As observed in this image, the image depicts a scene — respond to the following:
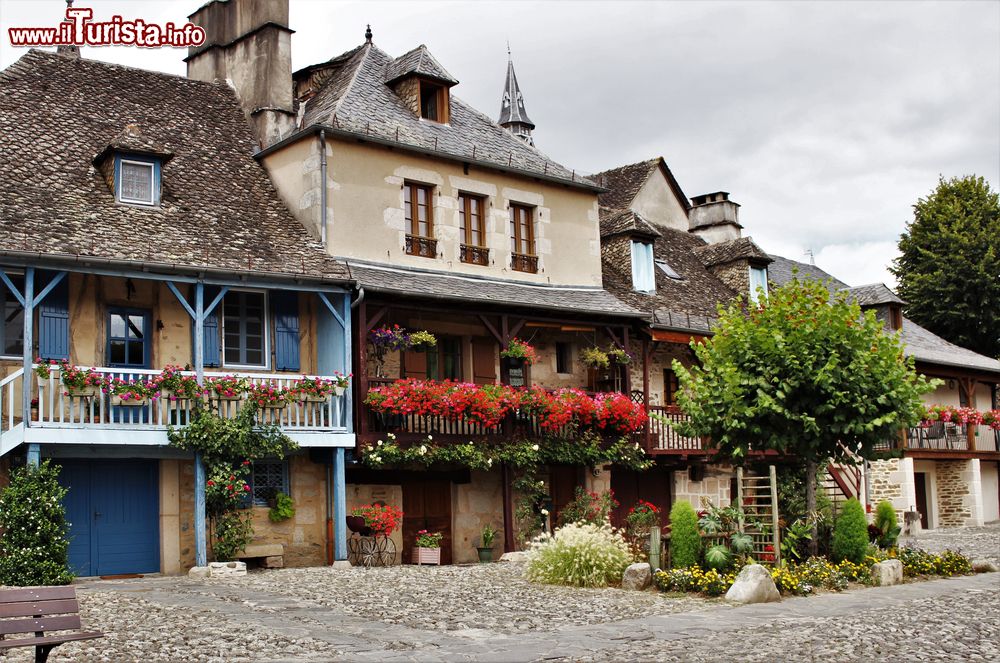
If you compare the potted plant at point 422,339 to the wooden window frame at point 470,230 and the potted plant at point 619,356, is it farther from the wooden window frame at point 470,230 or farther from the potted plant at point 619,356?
the potted plant at point 619,356

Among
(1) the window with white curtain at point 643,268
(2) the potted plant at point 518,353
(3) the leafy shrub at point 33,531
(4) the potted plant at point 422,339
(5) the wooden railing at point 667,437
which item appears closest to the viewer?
(3) the leafy shrub at point 33,531

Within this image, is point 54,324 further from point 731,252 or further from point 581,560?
point 731,252

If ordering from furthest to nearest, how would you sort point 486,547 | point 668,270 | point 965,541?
point 668,270
point 965,541
point 486,547

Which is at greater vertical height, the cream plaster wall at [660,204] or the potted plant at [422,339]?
the cream plaster wall at [660,204]

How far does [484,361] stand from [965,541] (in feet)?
35.9

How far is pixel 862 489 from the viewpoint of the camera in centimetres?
2972

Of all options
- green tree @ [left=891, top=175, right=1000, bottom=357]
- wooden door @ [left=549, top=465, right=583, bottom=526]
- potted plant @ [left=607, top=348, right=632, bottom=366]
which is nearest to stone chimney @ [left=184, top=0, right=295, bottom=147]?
potted plant @ [left=607, top=348, right=632, bottom=366]

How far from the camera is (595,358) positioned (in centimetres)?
2247

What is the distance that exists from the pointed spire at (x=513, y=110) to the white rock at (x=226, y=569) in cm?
3712

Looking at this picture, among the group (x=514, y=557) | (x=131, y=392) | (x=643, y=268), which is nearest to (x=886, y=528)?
(x=514, y=557)

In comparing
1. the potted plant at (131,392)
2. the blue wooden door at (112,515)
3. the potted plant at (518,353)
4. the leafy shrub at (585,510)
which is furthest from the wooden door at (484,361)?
the potted plant at (131,392)

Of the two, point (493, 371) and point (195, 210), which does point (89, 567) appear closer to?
point (195, 210)

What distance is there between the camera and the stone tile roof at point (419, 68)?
74.4 ft

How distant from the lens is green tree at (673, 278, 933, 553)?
16.8 meters
